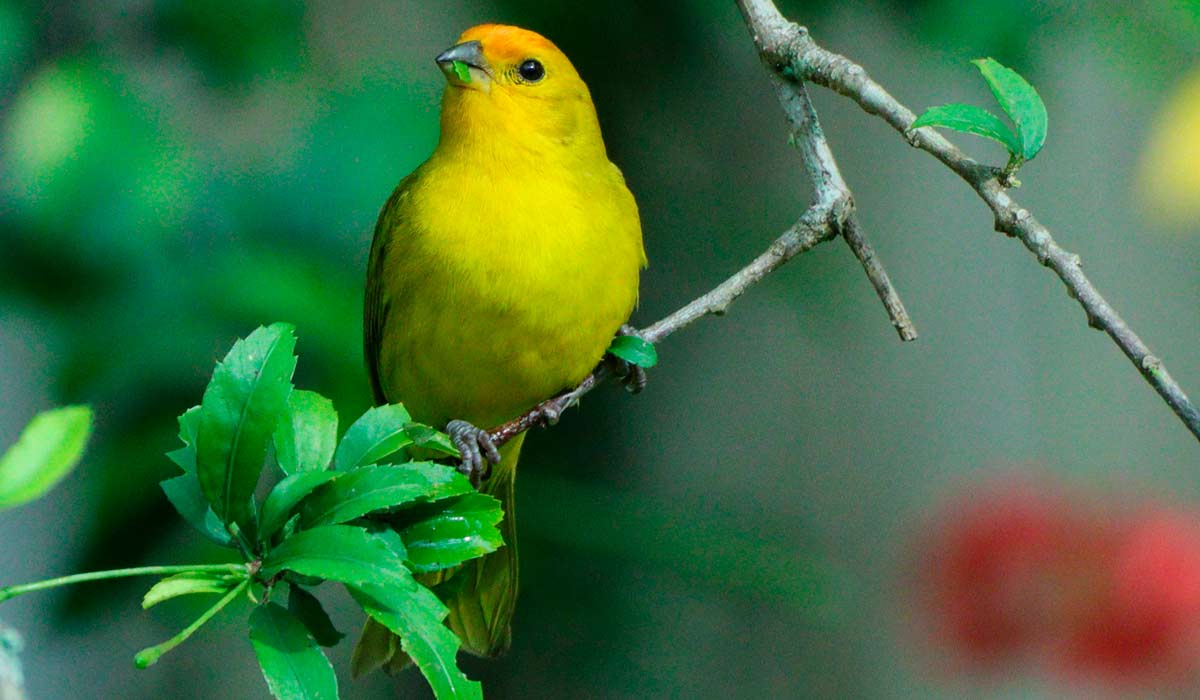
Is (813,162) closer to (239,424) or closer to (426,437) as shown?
(426,437)

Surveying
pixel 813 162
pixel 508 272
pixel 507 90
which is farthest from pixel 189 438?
pixel 507 90

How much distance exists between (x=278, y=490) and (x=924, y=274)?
10.9 ft

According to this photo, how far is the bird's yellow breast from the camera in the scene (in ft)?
6.77

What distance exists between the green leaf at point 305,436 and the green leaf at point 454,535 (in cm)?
12

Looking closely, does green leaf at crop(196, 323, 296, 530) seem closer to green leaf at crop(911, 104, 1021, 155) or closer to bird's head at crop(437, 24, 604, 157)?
green leaf at crop(911, 104, 1021, 155)

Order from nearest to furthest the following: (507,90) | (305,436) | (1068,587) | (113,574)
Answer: (113,574) < (305,436) < (507,90) < (1068,587)

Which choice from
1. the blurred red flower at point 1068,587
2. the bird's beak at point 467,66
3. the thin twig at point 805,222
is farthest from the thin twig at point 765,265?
the blurred red flower at point 1068,587

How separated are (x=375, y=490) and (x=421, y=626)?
14 cm

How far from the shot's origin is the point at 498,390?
225 cm

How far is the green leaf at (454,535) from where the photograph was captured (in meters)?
1.34

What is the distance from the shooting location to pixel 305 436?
142cm

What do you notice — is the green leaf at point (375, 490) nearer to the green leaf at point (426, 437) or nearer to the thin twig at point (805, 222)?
the green leaf at point (426, 437)

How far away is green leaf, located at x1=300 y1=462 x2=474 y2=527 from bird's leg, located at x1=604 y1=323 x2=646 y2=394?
2.87ft

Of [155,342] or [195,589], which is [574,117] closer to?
[155,342]
